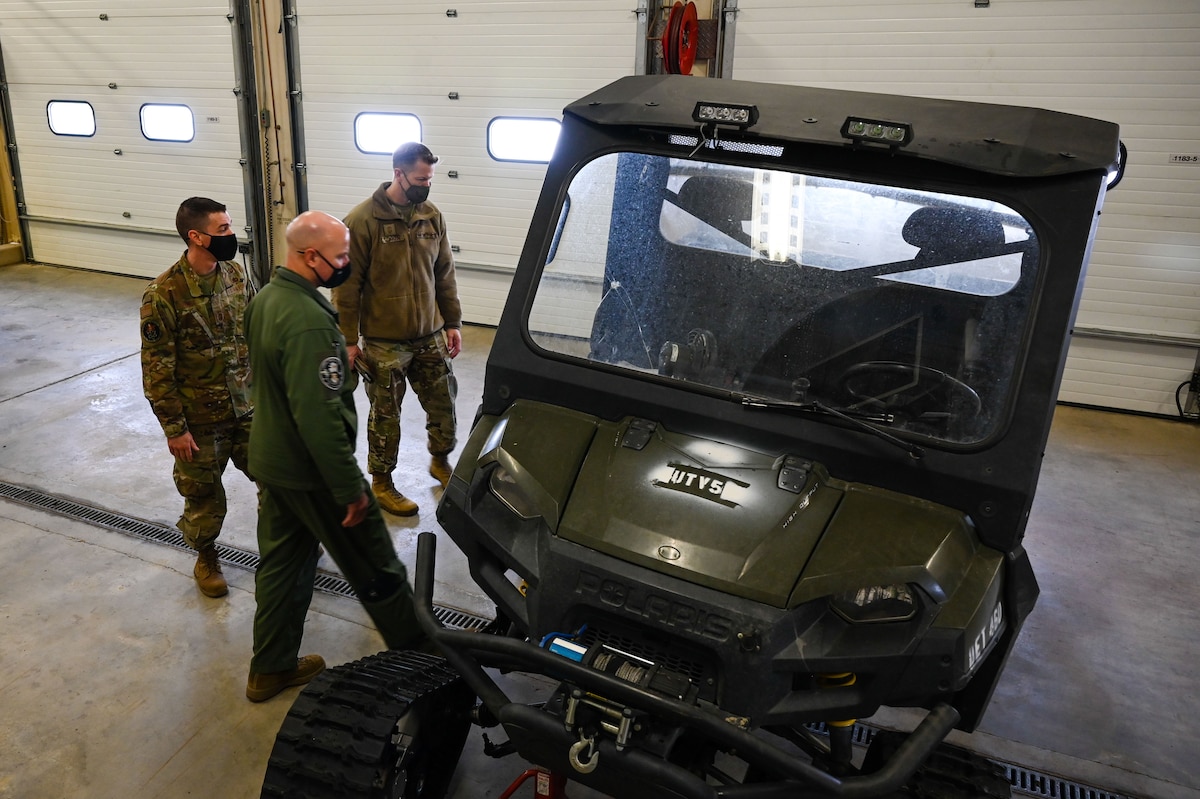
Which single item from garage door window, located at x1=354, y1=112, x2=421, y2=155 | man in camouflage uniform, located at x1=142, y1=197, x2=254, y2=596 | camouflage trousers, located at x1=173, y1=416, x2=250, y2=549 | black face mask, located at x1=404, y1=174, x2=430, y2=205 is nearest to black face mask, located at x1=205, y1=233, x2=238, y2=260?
man in camouflage uniform, located at x1=142, y1=197, x2=254, y2=596

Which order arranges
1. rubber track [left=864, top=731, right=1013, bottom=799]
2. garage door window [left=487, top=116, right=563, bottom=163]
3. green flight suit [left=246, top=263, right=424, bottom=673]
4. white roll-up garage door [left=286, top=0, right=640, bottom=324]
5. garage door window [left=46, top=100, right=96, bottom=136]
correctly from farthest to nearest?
garage door window [left=46, top=100, right=96, bottom=136] < garage door window [left=487, top=116, right=563, bottom=163] < white roll-up garage door [left=286, top=0, right=640, bottom=324] < green flight suit [left=246, top=263, right=424, bottom=673] < rubber track [left=864, top=731, right=1013, bottom=799]

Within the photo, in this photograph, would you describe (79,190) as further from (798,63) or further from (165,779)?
(165,779)

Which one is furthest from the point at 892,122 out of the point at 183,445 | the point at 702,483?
the point at 183,445

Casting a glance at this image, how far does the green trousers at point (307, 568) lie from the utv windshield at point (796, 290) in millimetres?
896

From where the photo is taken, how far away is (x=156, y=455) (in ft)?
17.0

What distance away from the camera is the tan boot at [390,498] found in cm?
454

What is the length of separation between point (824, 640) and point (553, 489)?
0.73 metres

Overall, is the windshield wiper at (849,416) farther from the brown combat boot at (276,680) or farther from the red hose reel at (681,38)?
the red hose reel at (681,38)

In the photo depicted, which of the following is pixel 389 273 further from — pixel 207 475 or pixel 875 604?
pixel 875 604

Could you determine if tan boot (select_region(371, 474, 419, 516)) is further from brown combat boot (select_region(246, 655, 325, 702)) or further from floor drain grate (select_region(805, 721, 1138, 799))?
floor drain grate (select_region(805, 721, 1138, 799))

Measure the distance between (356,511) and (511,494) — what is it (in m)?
0.72

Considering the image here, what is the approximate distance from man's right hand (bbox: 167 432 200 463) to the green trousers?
2.53 ft

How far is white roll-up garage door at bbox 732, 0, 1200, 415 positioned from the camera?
611 cm

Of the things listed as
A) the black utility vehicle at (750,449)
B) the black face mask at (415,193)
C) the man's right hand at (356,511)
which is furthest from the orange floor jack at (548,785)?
the black face mask at (415,193)
